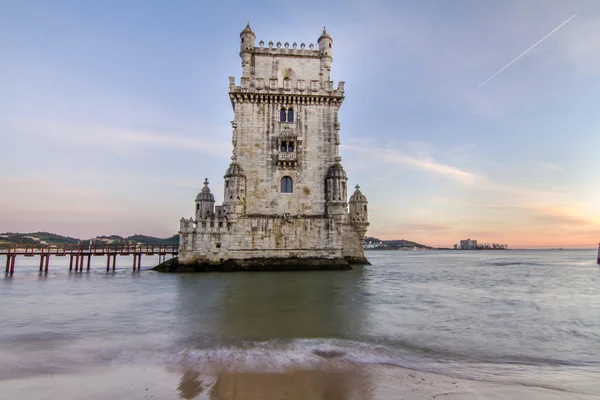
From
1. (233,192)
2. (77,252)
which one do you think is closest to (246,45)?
(233,192)

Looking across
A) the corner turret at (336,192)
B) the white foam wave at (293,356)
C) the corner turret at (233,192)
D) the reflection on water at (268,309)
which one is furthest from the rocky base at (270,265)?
the white foam wave at (293,356)

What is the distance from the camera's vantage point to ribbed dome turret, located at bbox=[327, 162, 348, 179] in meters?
28.0

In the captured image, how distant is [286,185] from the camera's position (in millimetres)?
28641

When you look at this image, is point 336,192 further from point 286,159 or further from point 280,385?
point 280,385

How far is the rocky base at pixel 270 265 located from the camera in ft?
86.8

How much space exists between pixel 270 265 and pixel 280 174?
25.4 ft

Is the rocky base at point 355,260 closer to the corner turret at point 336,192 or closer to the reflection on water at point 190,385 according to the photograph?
the corner turret at point 336,192

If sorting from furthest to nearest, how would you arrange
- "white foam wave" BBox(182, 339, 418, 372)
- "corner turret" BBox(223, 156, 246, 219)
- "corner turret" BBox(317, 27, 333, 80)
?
"corner turret" BBox(317, 27, 333, 80) → "corner turret" BBox(223, 156, 246, 219) → "white foam wave" BBox(182, 339, 418, 372)

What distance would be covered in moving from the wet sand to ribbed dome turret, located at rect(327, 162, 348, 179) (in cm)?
2212

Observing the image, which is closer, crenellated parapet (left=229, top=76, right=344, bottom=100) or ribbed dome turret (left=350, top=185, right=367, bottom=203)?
crenellated parapet (left=229, top=76, right=344, bottom=100)

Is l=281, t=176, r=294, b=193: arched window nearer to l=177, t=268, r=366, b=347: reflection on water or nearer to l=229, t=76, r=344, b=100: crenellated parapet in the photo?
l=229, t=76, r=344, b=100: crenellated parapet

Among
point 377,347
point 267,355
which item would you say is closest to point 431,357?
point 377,347

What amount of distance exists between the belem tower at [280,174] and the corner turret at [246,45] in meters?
0.09

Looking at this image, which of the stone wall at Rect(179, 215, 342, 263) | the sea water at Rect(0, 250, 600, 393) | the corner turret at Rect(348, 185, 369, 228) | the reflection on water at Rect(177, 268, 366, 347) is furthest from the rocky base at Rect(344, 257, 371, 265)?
the sea water at Rect(0, 250, 600, 393)
